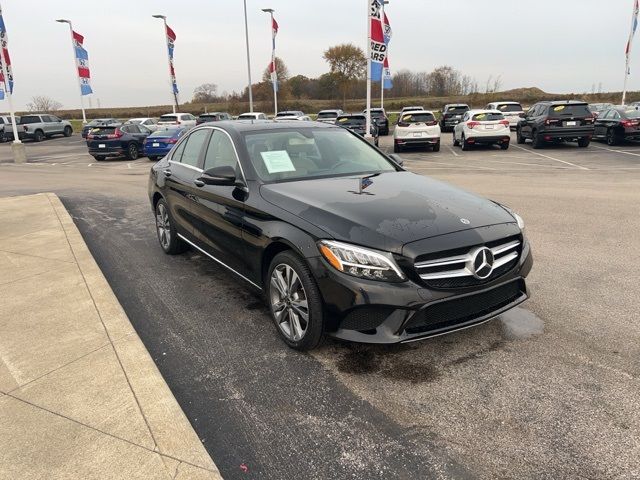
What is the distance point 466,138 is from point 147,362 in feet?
60.6

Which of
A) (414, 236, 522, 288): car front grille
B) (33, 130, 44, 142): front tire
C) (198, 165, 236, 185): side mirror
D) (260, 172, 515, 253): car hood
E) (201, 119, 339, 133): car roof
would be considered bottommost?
(33, 130, 44, 142): front tire

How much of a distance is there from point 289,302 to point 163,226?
10.7 ft

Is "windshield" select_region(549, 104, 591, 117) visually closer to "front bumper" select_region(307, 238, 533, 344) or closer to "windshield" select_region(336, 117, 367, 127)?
"windshield" select_region(336, 117, 367, 127)

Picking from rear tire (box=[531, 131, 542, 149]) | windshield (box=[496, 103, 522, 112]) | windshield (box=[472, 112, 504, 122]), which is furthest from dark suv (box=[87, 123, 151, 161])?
windshield (box=[496, 103, 522, 112])

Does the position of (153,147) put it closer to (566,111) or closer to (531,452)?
(566,111)

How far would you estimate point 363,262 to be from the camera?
3.12 metres

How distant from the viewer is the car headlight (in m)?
3.08

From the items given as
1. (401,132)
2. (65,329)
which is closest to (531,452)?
(65,329)

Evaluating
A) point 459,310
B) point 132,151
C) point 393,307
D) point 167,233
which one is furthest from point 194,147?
point 132,151

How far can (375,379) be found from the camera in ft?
10.7

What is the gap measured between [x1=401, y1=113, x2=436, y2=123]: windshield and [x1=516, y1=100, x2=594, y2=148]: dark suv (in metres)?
4.27

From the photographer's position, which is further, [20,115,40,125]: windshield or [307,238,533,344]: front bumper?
[20,115,40,125]: windshield

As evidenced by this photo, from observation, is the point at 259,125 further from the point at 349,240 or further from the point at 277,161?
the point at 349,240

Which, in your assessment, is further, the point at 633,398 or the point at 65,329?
the point at 65,329
